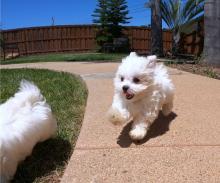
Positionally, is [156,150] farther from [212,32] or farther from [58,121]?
[212,32]

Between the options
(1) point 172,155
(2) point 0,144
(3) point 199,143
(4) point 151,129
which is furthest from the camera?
(4) point 151,129

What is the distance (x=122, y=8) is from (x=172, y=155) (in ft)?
84.6

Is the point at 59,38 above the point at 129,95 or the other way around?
above

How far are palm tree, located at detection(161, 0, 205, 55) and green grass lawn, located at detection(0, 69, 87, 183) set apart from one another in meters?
15.0

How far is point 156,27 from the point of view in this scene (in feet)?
69.3

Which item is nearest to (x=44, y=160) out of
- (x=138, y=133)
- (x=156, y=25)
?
(x=138, y=133)

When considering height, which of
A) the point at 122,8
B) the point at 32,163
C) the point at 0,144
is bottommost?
the point at 32,163

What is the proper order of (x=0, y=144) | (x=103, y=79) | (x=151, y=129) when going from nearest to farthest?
(x=0, y=144) < (x=151, y=129) < (x=103, y=79)

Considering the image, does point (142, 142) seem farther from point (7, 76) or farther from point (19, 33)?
point (19, 33)

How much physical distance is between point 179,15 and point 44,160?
21086mm

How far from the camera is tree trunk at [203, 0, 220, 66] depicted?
1313 centimetres

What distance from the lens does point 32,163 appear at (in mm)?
4246

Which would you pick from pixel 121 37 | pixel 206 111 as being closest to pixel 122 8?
pixel 121 37

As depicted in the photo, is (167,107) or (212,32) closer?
(167,107)
